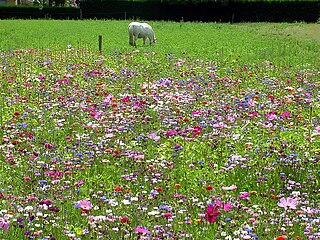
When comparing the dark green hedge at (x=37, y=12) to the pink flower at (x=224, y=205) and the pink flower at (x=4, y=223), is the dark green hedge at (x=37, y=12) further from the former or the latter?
the pink flower at (x=4, y=223)

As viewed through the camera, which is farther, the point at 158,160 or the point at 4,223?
the point at 158,160

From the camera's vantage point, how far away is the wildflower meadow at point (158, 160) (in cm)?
533

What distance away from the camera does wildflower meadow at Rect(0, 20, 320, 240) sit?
210 inches

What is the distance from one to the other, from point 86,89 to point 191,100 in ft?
8.39

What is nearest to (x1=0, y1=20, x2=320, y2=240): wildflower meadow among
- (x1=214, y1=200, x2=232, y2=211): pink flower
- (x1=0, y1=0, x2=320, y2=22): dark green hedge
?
(x1=214, y1=200, x2=232, y2=211): pink flower

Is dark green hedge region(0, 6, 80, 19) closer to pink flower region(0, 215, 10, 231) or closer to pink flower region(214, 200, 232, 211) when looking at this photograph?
pink flower region(214, 200, 232, 211)

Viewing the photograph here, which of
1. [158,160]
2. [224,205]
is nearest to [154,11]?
[158,160]

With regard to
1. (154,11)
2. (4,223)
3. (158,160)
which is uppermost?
(154,11)

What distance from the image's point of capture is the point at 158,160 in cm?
746

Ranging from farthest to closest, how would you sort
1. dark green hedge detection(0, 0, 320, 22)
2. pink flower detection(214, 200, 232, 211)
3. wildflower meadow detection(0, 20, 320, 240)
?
dark green hedge detection(0, 0, 320, 22), wildflower meadow detection(0, 20, 320, 240), pink flower detection(214, 200, 232, 211)

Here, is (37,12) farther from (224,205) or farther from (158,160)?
(224,205)

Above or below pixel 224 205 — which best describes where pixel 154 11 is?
above

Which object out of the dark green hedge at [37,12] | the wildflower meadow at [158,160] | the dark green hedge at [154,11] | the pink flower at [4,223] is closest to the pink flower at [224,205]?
the wildflower meadow at [158,160]

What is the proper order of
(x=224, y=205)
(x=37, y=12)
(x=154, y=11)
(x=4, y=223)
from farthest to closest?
1. (x=37, y=12)
2. (x=154, y=11)
3. (x=224, y=205)
4. (x=4, y=223)
